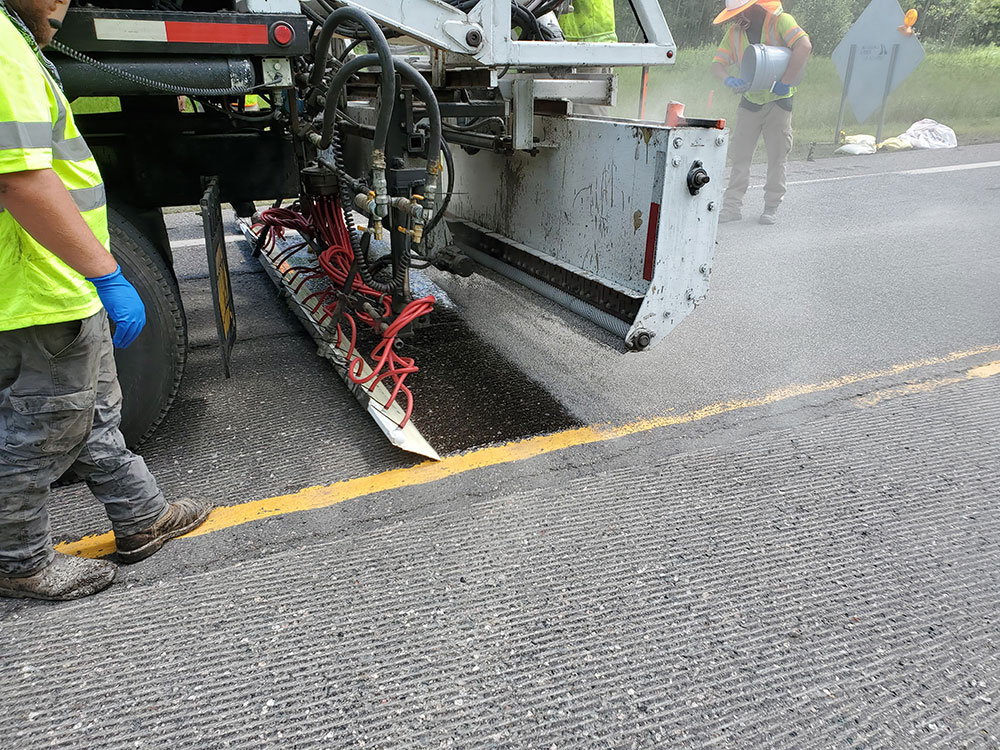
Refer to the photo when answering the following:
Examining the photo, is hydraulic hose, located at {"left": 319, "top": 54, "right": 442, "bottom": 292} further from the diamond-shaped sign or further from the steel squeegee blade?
the diamond-shaped sign

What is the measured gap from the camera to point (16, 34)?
5.54 ft

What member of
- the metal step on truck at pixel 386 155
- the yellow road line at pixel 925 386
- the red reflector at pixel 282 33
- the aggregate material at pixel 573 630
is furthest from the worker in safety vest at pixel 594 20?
the aggregate material at pixel 573 630

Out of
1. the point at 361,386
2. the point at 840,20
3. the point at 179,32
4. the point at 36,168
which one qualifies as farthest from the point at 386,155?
the point at 840,20

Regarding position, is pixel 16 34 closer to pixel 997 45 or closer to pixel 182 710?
pixel 182 710

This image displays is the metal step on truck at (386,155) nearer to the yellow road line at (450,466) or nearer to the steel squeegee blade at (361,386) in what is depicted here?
the steel squeegee blade at (361,386)

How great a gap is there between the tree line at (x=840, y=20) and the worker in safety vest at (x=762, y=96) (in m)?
1.06

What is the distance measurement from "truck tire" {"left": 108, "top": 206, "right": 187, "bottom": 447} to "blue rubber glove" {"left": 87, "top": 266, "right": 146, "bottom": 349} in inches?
25.0

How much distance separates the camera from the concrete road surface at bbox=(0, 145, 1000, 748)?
5.99ft

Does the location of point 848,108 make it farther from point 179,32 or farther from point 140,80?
point 140,80

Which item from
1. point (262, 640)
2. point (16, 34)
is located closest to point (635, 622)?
point (262, 640)

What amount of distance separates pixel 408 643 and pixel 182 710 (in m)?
0.59

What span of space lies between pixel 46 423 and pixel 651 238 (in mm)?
2211

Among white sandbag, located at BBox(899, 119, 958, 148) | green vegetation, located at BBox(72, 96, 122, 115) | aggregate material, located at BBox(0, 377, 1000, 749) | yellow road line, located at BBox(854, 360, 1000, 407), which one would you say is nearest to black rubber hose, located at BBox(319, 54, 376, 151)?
aggregate material, located at BBox(0, 377, 1000, 749)

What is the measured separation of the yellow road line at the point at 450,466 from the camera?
8.38ft
